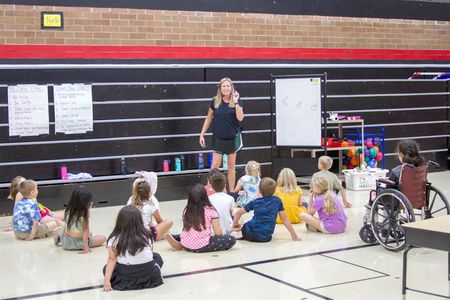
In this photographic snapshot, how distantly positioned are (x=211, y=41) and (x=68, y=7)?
2.52 metres

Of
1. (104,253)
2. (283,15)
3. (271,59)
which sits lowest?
(104,253)

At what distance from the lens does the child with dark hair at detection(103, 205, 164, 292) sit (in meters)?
5.36

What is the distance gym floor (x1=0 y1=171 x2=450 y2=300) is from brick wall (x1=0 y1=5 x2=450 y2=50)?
388cm

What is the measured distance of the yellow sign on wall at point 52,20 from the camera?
33.3 ft

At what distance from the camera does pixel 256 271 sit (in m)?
5.97

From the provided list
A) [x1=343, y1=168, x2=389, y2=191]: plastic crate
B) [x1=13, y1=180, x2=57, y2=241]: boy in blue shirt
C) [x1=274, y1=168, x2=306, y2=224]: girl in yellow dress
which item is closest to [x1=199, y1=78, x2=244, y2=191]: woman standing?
[x1=274, y1=168, x2=306, y2=224]: girl in yellow dress

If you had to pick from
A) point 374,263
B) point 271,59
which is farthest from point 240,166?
point 374,263

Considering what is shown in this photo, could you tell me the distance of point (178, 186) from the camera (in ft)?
34.6

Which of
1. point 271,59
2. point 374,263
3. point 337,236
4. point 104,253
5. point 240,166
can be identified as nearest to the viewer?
point 374,263

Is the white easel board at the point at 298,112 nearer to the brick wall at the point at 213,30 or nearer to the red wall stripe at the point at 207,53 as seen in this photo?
the red wall stripe at the point at 207,53

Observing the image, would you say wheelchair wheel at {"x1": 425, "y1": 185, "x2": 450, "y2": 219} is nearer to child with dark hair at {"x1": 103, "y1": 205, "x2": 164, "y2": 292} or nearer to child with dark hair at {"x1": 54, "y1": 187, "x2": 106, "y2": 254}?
child with dark hair at {"x1": 103, "y1": 205, "x2": 164, "y2": 292}

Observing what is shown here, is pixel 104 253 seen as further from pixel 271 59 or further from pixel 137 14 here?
pixel 271 59

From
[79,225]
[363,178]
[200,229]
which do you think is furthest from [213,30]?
[200,229]

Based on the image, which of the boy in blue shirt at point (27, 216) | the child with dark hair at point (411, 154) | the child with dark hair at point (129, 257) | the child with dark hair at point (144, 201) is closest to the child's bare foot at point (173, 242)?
the child with dark hair at point (144, 201)
